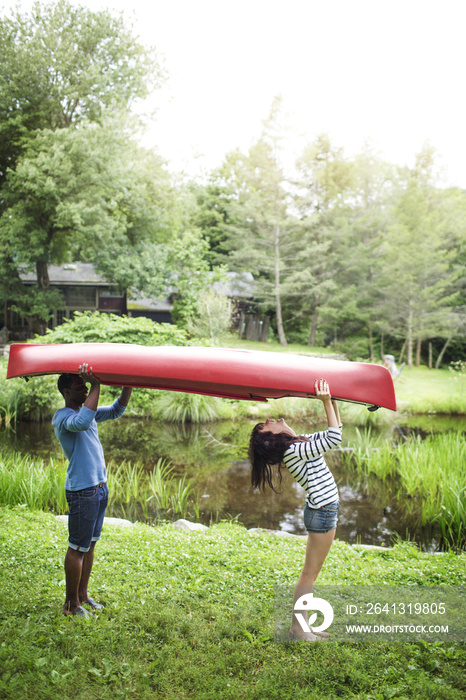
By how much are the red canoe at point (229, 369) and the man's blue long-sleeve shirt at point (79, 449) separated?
1.01ft

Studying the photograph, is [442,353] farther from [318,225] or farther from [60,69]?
[60,69]

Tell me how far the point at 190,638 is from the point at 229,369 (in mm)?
1694

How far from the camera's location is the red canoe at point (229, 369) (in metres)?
2.93

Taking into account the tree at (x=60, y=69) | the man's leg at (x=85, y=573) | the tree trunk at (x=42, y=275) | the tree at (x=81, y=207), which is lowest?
the man's leg at (x=85, y=573)

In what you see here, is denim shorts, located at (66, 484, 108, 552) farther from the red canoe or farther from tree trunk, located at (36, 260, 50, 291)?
tree trunk, located at (36, 260, 50, 291)

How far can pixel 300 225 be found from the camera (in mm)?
26484

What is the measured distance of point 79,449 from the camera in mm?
3043

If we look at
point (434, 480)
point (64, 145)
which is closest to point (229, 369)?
point (434, 480)

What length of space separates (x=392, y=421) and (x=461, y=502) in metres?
8.18

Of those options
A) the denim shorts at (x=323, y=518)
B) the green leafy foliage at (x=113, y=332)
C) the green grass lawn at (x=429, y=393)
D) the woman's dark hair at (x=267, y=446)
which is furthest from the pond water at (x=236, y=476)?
the woman's dark hair at (x=267, y=446)

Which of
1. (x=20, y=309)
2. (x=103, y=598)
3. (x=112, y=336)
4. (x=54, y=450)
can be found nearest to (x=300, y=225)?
(x=20, y=309)

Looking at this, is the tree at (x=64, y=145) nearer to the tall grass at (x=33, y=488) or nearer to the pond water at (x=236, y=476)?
the pond water at (x=236, y=476)

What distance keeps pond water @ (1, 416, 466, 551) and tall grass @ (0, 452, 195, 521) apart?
296 mm

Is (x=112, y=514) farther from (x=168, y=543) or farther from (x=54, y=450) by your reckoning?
(x=54, y=450)
